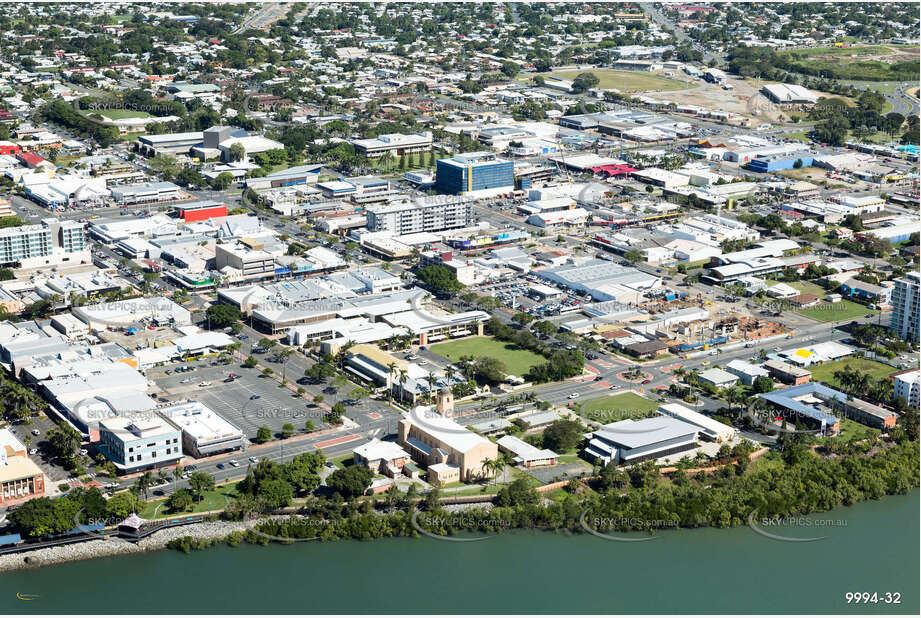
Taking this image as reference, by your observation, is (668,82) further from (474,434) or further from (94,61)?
(474,434)

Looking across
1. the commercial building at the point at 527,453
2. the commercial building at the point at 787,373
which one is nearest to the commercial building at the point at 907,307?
the commercial building at the point at 787,373

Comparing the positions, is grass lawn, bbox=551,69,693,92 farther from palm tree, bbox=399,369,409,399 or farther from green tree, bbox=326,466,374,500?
green tree, bbox=326,466,374,500

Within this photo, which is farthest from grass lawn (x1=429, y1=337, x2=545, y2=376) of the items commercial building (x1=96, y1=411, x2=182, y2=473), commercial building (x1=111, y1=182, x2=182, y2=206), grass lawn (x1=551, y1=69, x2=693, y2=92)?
grass lawn (x1=551, y1=69, x2=693, y2=92)

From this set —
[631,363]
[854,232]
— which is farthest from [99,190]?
[854,232]

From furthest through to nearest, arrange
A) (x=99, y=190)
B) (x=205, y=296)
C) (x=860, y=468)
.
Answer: (x=99, y=190), (x=205, y=296), (x=860, y=468)

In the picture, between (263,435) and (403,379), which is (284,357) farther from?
(263,435)

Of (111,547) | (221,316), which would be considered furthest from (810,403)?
(111,547)

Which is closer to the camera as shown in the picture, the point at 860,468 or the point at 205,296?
the point at 860,468
